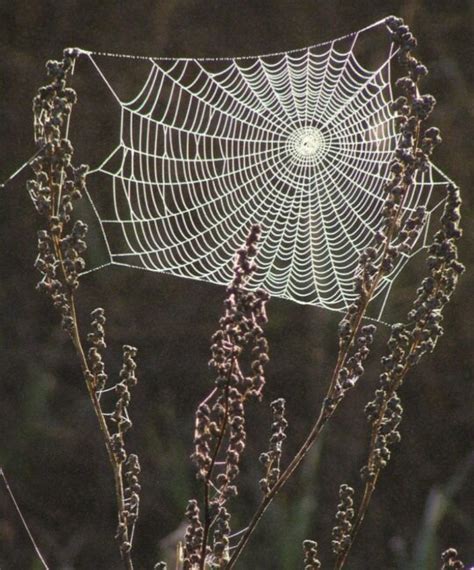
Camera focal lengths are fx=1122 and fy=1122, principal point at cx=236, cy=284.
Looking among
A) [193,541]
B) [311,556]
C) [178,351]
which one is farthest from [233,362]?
[178,351]

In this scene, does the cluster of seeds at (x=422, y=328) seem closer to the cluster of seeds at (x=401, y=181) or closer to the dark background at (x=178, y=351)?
the cluster of seeds at (x=401, y=181)

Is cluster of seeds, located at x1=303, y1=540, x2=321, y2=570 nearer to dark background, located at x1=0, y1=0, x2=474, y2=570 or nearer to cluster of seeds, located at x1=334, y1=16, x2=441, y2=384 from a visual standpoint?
cluster of seeds, located at x1=334, y1=16, x2=441, y2=384

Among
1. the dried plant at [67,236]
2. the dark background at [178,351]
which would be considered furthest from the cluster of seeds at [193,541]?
the dark background at [178,351]

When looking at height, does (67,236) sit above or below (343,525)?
above

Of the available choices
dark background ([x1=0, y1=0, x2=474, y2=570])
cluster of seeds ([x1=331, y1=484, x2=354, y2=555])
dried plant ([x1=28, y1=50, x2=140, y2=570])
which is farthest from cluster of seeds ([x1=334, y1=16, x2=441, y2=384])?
dark background ([x1=0, y1=0, x2=474, y2=570])

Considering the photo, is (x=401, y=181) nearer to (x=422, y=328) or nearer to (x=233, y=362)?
(x=422, y=328)

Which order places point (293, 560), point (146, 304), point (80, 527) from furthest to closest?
point (146, 304) → point (80, 527) → point (293, 560)

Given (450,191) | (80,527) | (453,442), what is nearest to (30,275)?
(80,527)

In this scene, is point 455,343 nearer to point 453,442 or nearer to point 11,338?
point 453,442
